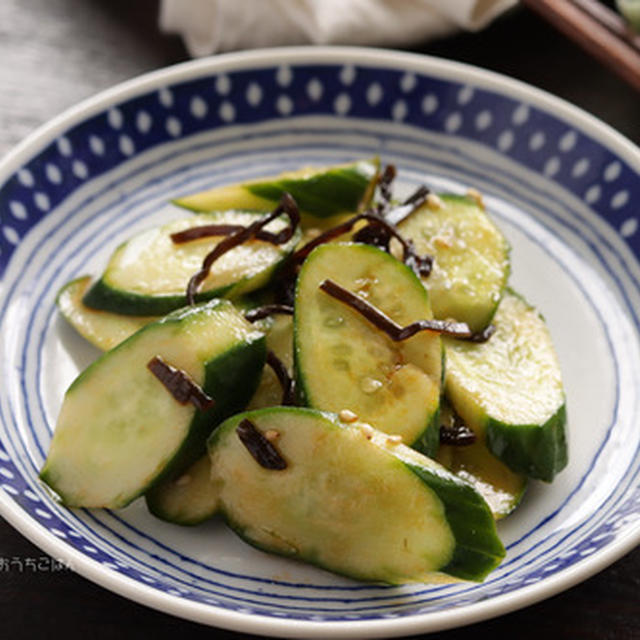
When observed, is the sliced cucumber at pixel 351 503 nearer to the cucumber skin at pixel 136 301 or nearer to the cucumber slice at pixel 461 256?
the cucumber skin at pixel 136 301

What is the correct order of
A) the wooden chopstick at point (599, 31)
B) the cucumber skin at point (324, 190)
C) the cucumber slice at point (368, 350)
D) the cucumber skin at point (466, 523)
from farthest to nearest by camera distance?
the wooden chopstick at point (599, 31), the cucumber skin at point (324, 190), the cucumber slice at point (368, 350), the cucumber skin at point (466, 523)

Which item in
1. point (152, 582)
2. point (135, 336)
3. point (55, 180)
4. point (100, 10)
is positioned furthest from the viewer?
point (100, 10)

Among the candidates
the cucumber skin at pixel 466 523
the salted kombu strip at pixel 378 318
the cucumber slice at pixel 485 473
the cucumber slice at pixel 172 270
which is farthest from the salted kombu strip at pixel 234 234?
the cucumber skin at pixel 466 523

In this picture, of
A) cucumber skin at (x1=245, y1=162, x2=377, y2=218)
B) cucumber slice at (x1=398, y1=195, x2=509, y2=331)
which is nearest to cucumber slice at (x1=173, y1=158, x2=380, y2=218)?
cucumber skin at (x1=245, y1=162, x2=377, y2=218)

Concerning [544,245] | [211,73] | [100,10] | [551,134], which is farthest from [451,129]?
[100,10]

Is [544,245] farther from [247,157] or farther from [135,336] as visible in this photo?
[135,336]

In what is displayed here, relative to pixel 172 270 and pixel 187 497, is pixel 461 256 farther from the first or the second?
pixel 187 497

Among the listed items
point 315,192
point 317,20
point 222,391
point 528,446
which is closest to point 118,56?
point 317,20
